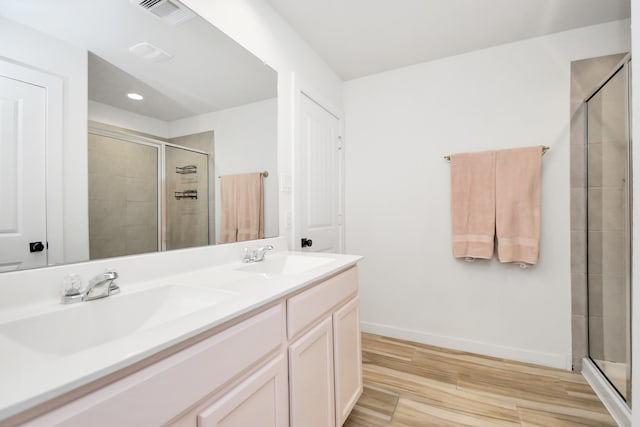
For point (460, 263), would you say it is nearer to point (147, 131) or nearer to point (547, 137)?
point (547, 137)

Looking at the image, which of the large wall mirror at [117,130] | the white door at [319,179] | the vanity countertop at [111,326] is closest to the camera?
the vanity countertop at [111,326]

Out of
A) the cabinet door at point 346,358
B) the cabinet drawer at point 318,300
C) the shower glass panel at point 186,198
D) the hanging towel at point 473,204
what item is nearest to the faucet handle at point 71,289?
the shower glass panel at point 186,198

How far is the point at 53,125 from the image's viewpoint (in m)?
0.88

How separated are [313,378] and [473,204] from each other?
1829 mm

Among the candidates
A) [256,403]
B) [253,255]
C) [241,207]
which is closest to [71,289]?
[256,403]

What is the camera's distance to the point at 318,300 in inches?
47.4

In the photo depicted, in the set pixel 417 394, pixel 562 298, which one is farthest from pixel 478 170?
pixel 417 394

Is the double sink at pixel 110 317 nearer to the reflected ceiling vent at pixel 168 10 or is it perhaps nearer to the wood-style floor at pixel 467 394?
the reflected ceiling vent at pixel 168 10

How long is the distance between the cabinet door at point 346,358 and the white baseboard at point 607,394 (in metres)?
1.37

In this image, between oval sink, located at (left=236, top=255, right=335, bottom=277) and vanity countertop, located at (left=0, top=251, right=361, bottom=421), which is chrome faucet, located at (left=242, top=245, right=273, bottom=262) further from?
vanity countertop, located at (left=0, top=251, right=361, bottom=421)

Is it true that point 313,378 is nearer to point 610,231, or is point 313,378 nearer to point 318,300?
point 318,300

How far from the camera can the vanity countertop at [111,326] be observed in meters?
0.45

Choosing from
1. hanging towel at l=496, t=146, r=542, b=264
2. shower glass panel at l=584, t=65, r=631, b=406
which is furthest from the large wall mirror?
shower glass panel at l=584, t=65, r=631, b=406

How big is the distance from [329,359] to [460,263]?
1.59 metres
